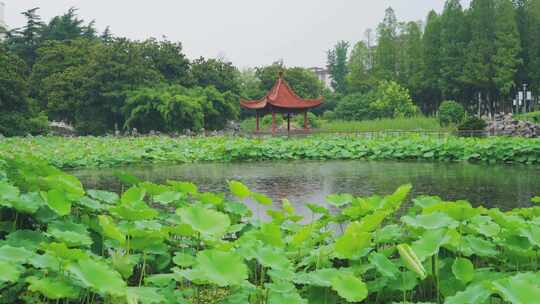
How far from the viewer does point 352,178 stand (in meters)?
7.11

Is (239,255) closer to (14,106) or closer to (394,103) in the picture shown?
(14,106)

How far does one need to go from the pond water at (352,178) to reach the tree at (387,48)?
1050 inches

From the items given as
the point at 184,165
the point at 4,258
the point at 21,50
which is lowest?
the point at 184,165

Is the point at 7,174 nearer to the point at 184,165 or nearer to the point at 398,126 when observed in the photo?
the point at 184,165

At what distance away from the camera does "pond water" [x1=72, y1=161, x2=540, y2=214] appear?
18.0 ft

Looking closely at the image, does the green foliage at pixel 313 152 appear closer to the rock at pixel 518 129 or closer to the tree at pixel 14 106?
the rock at pixel 518 129

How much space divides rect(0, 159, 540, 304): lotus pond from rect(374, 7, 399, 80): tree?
3401 cm

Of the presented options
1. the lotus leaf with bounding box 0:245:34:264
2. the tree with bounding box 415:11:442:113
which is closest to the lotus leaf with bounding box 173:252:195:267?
the lotus leaf with bounding box 0:245:34:264

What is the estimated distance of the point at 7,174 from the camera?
2283 millimetres

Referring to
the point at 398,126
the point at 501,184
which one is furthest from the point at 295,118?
the point at 501,184

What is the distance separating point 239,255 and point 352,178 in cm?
578

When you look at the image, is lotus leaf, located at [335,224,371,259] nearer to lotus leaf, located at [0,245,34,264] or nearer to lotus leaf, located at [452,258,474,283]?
lotus leaf, located at [452,258,474,283]

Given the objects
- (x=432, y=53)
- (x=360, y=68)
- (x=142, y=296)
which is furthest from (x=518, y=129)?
(x=360, y=68)

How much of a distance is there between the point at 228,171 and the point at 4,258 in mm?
7013
